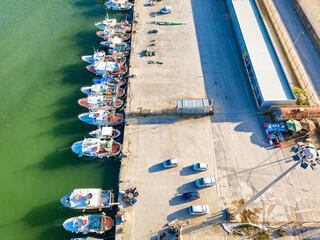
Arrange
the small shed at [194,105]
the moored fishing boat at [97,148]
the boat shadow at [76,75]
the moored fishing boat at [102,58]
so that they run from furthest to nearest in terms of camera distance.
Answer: the moored fishing boat at [102,58], the boat shadow at [76,75], the small shed at [194,105], the moored fishing boat at [97,148]

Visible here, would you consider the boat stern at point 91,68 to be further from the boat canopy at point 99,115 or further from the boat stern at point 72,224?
the boat stern at point 72,224

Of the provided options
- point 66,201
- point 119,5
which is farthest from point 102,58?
point 66,201

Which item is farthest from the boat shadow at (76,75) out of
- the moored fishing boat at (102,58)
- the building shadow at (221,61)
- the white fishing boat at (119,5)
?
the building shadow at (221,61)

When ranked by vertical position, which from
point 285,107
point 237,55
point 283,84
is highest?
point 237,55

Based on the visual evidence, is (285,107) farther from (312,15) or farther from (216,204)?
(312,15)

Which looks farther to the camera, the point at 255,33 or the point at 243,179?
the point at 255,33

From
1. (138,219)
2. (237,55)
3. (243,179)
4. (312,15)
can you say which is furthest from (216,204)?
(312,15)

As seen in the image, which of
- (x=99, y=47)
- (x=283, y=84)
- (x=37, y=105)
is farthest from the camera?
(x=99, y=47)
